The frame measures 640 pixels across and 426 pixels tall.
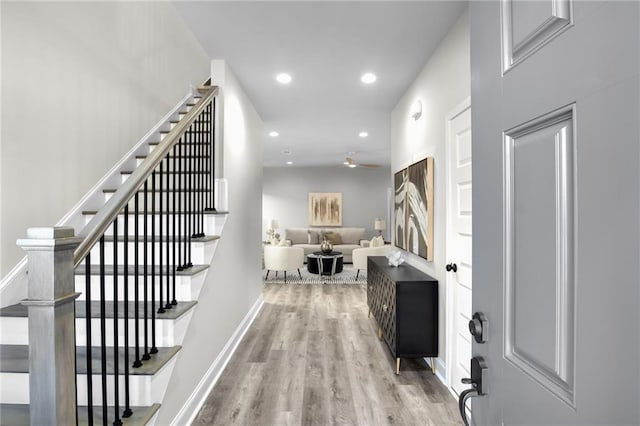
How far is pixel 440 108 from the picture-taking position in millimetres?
2656

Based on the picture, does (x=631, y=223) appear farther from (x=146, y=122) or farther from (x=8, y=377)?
(x=146, y=122)

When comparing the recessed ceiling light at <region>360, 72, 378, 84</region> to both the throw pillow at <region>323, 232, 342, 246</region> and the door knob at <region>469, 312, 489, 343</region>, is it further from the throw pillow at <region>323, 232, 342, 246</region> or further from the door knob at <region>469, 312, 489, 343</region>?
the throw pillow at <region>323, 232, 342, 246</region>

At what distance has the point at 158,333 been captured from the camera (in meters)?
1.80

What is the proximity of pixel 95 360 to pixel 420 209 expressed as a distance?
8.49 ft

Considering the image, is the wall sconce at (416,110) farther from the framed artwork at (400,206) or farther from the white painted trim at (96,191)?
the white painted trim at (96,191)

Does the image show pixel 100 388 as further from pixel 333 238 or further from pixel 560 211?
pixel 333 238

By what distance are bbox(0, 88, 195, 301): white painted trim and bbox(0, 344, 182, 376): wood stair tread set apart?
41 cm

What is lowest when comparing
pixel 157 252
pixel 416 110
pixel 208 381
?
pixel 208 381

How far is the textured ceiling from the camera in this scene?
2.27 meters

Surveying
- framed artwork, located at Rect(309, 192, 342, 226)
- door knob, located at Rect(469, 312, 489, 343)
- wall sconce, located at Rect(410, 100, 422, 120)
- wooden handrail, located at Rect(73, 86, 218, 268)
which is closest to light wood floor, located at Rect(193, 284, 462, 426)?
wooden handrail, located at Rect(73, 86, 218, 268)

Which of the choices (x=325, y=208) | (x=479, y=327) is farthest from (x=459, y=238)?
(x=325, y=208)

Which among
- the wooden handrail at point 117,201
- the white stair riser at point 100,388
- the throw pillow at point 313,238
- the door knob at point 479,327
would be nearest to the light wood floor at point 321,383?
the white stair riser at point 100,388

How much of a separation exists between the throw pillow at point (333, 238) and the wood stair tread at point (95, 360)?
7.30 metres

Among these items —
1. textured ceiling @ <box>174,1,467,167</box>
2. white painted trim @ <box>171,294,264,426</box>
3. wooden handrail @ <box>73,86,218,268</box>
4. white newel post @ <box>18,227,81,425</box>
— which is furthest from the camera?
textured ceiling @ <box>174,1,467,167</box>
